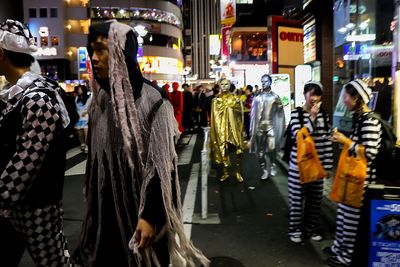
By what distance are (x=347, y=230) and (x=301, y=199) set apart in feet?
3.02

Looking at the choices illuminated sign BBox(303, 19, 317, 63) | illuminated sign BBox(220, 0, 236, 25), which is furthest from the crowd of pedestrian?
illuminated sign BBox(220, 0, 236, 25)

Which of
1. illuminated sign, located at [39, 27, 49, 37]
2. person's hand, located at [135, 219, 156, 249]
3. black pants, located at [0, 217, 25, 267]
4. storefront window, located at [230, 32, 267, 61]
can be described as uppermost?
illuminated sign, located at [39, 27, 49, 37]

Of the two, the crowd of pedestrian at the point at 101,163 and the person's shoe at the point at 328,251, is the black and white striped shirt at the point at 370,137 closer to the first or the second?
the person's shoe at the point at 328,251

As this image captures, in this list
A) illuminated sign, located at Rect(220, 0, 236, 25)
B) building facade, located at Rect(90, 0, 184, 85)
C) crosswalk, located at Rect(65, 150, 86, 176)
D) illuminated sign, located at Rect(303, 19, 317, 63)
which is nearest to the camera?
crosswalk, located at Rect(65, 150, 86, 176)

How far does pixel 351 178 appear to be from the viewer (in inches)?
167

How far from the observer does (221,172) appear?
10.1 metres

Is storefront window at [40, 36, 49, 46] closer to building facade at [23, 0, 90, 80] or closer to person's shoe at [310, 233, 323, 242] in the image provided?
building facade at [23, 0, 90, 80]

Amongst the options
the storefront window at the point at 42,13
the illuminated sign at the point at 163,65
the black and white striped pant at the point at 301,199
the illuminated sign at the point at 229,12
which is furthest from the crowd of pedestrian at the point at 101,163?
the illuminated sign at the point at 163,65

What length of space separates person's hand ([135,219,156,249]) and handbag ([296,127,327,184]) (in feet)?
10.6

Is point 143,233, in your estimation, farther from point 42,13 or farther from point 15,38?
point 42,13

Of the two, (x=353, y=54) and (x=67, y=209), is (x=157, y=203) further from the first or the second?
(x=353, y=54)

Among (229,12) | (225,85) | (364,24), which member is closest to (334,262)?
(225,85)

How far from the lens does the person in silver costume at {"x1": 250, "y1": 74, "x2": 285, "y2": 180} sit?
883cm

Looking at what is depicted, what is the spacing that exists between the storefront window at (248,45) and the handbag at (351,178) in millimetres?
34662
